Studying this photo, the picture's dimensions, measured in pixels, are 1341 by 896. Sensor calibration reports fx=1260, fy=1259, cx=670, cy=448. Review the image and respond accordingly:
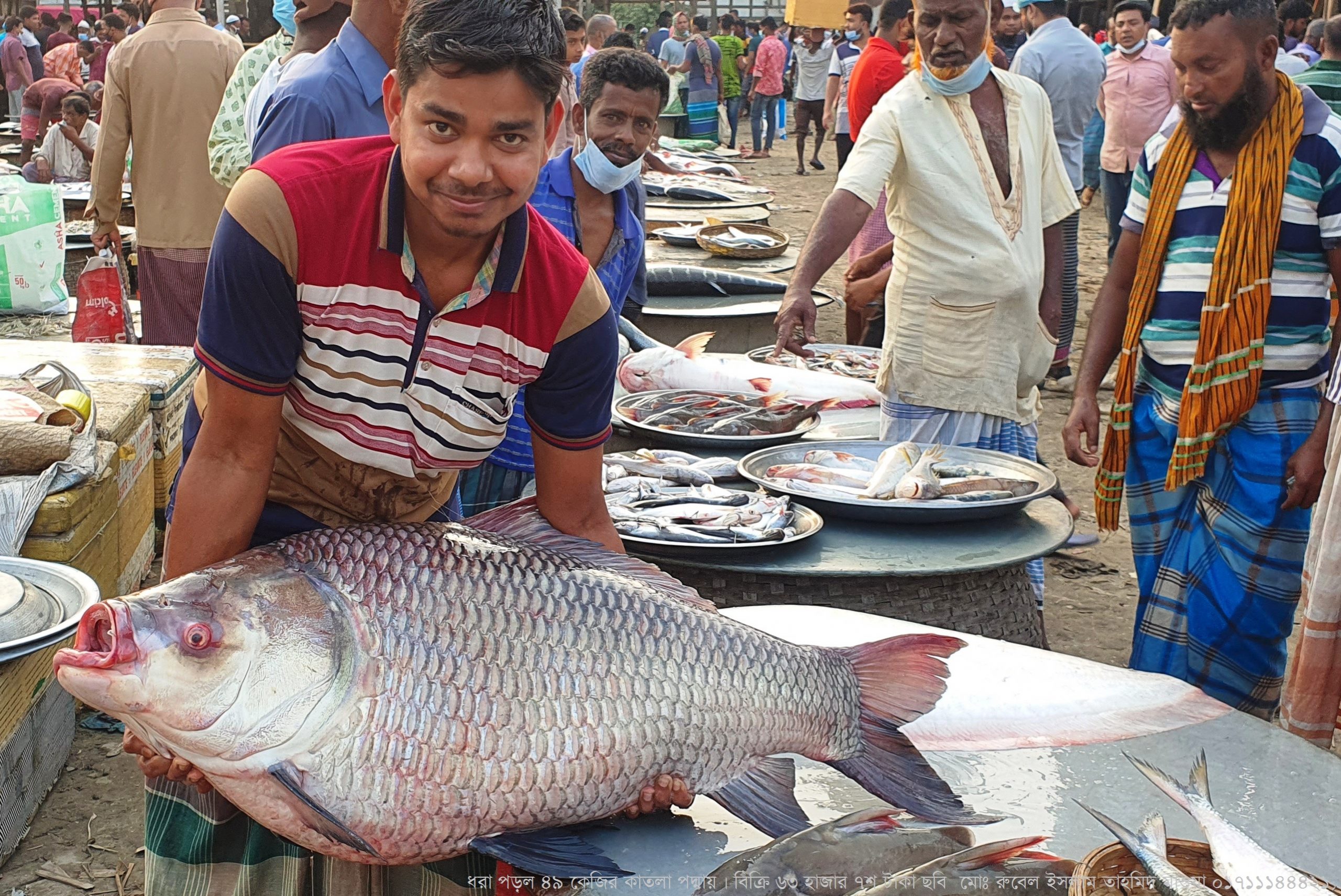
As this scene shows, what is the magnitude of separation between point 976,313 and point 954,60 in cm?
78

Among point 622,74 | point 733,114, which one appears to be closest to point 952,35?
point 622,74

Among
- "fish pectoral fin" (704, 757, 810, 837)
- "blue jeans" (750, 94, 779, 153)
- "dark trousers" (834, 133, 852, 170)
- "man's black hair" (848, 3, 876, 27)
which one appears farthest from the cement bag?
"blue jeans" (750, 94, 779, 153)

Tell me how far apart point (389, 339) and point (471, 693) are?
548mm

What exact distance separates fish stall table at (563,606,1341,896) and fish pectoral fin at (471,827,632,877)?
4cm

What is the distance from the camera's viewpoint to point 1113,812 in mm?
1963

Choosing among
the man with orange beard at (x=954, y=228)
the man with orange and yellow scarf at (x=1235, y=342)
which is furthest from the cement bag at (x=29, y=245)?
the man with orange and yellow scarf at (x=1235, y=342)

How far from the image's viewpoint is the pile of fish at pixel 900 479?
3.35 m

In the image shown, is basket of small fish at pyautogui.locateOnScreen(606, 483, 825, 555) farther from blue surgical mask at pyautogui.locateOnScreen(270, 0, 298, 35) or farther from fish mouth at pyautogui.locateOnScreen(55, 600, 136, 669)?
blue surgical mask at pyautogui.locateOnScreen(270, 0, 298, 35)

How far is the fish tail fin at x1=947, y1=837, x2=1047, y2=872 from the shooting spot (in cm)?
159

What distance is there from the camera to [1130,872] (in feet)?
5.05

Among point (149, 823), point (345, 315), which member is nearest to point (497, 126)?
point (345, 315)

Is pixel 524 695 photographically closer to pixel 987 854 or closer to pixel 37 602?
pixel 987 854

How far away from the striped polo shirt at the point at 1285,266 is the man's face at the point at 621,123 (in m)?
1.61

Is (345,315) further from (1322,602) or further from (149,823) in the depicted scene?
(1322,602)
